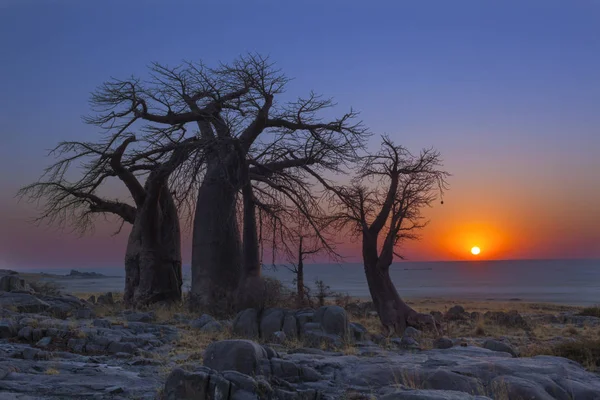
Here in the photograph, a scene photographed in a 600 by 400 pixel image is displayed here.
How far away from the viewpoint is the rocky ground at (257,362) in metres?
6.04

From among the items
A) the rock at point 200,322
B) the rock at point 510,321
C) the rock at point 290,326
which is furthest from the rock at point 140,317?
the rock at point 510,321

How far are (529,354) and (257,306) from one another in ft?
18.6

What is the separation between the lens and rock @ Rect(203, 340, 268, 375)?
21.8 feet

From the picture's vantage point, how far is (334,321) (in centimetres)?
1022

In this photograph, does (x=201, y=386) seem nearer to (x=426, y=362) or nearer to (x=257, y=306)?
(x=426, y=362)

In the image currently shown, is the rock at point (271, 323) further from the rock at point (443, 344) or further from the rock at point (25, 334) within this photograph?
the rock at point (25, 334)

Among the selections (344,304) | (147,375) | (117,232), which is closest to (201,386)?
(147,375)

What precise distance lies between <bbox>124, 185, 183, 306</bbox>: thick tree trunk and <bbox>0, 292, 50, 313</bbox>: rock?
11.0ft

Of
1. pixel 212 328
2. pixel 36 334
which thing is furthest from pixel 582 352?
pixel 36 334

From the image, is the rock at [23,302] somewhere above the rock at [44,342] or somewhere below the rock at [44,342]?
above

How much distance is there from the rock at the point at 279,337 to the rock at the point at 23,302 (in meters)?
5.48

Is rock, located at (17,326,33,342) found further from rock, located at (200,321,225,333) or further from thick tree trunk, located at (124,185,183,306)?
thick tree trunk, located at (124,185,183,306)

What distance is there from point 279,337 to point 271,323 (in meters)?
0.75

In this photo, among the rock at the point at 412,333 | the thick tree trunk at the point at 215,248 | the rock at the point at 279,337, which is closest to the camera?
the rock at the point at 279,337
